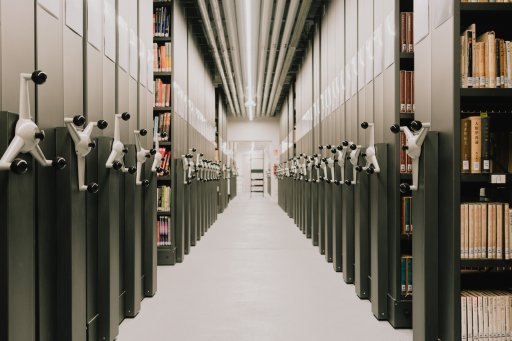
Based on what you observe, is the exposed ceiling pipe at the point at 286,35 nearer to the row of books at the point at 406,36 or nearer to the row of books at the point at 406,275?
the row of books at the point at 406,36

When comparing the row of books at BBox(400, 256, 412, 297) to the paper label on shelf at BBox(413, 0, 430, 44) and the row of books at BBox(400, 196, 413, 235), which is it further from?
the paper label on shelf at BBox(413, 0, 430, 44)

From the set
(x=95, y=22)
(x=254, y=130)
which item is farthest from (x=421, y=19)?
(x=254, y=130)

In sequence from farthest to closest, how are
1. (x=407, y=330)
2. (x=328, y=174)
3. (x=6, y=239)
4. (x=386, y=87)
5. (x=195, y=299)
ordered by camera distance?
1. (x=328, y=174)
2. (x=195, y=299)
3. (x=386, y=87)
4. (x=407, y=330)
5. (x=6, y=239)

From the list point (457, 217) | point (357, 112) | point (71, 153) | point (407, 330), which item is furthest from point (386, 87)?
point (71, 153)

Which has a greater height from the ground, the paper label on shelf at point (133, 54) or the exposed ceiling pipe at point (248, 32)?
the exposed ceiling pipe at point (248, 32)

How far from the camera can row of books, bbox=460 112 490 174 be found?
84.7 inches

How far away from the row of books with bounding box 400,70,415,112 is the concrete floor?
145cm

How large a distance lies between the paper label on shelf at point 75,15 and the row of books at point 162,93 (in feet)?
8.63

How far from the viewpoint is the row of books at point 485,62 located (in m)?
2.18

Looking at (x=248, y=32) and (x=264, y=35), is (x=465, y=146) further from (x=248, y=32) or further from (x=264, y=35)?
(x=264, y=35)

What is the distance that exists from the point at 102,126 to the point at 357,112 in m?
2.37

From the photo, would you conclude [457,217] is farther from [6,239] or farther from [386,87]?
[6,239]

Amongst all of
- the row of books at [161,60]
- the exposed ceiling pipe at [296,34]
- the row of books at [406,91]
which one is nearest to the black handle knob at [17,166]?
the row of books at [406,91]

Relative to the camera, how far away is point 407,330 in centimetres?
304
